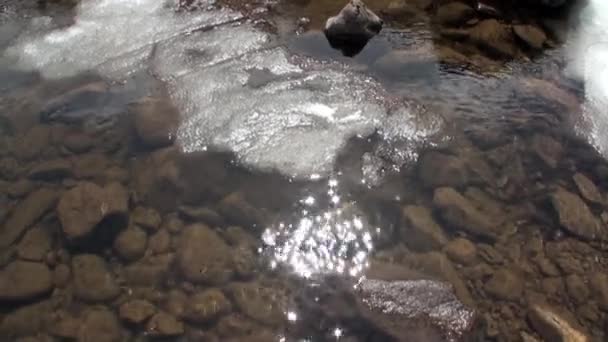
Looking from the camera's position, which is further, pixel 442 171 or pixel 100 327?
pixel 442 171

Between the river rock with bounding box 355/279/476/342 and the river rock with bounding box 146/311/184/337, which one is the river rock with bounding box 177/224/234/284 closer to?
the river rock with bounding box 146/311/184/337

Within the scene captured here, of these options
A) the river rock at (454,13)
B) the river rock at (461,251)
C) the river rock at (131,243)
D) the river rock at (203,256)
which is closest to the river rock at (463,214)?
the river rock at (461,251)

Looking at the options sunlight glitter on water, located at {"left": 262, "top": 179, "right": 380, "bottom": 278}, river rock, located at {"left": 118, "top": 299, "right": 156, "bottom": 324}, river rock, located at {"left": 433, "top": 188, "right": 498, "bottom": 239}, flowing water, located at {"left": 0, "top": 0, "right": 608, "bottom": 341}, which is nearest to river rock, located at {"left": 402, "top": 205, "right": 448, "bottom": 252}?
flowing water, located at {"left": 0, "top": 0, "right": 608, "bottom": 341}

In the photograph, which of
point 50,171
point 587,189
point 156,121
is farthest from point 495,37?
point 50,171

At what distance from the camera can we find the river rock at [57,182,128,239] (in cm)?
396

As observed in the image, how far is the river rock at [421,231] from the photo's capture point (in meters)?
3.83

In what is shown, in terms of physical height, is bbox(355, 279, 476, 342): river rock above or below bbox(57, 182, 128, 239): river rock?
below

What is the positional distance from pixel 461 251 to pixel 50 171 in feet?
11.5

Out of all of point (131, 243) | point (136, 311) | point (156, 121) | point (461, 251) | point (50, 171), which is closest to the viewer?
point (136, 311)

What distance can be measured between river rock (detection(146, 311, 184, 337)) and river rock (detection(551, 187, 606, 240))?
9.98ft

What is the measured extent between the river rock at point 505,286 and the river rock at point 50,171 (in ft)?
11.7

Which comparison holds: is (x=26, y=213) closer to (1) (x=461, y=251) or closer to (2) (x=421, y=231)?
(2) (x=421, y=231)

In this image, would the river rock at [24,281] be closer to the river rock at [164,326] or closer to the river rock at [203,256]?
the river rock at [164,326]

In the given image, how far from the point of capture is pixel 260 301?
354 cm
